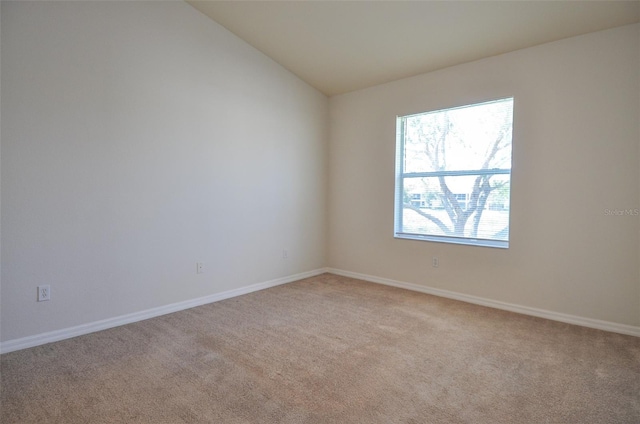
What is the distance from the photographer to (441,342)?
8.54 feet

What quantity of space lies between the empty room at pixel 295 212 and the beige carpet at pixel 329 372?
0.02 meters

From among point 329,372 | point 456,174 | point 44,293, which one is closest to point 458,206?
point 456,174

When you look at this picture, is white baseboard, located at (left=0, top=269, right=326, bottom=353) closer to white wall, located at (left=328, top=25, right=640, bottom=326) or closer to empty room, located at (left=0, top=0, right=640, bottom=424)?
empty room, located at (left=0, top=0, right=640, bottom=424)

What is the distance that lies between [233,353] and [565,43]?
12.7ft

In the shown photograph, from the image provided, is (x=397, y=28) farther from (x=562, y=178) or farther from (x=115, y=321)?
(x=115, y=321)

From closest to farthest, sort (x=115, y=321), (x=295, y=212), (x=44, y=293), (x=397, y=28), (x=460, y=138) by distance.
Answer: (x=44, y=293) → (x=115, y=321) → (x=397, y=28) → (x=460, y=138) → (x=295, y=212)

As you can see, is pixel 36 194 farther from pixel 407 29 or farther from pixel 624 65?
pixel 624 65

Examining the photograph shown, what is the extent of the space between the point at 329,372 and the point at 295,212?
2.65 m

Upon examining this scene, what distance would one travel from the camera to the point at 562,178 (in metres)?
3.05

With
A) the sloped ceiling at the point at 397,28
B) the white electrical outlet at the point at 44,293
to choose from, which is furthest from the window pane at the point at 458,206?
the white electrical outlet at the point at 44,293

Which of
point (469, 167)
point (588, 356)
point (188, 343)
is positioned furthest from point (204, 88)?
point (588, 356)

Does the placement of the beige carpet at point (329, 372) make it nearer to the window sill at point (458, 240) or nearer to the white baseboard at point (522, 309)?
the white baseboard at point (522, 309)

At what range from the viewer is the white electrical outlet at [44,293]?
2521mm

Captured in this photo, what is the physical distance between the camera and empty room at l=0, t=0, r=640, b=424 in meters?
2.02
